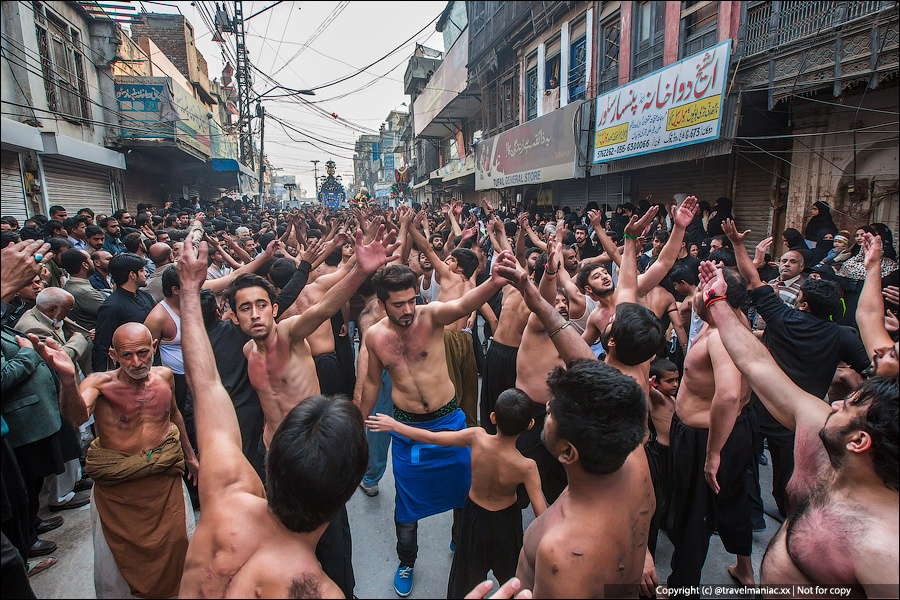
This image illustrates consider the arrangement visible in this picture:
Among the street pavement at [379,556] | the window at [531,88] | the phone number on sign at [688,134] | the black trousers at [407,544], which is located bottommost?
the street pavement at [379,556]

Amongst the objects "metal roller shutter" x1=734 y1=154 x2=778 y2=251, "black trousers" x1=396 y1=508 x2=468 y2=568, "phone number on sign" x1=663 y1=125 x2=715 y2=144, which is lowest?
"black trousers" x1=396 y1=508 x2=468 y2=568

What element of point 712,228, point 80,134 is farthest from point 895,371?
point 80,134

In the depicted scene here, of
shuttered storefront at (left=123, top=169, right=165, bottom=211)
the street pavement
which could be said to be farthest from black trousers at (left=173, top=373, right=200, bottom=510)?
shuttered storefront at (left=123, top=169, right=165, bottom=211)

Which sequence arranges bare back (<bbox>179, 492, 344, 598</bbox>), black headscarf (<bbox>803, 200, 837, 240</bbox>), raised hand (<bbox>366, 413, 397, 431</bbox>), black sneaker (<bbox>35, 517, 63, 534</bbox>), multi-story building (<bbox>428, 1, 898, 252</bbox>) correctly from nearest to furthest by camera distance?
bare back (<bbox>179, 492, 344, 598</bbox>) → raised hand (<bbox>366, 413, 397, 431</bbox>) → black sneaker (<bbox>35, 517, 63, 534</bbox>) → multi-story building (<bbox>428, 1, 898, 252</bbox>) → black headscarf (<bbox>803, 200, 837, 240</bbox>)

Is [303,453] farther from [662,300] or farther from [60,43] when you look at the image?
[60,43]

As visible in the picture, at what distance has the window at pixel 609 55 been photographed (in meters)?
12.4

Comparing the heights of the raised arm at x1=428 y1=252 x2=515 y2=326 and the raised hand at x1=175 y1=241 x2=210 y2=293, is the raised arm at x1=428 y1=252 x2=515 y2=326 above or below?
below

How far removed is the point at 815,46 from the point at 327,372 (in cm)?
784

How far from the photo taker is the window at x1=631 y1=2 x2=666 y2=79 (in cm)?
1071

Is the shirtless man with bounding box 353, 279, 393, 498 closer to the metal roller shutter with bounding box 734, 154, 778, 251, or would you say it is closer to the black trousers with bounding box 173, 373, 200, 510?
the black trousers with bounding box 173, 373, 200, 510

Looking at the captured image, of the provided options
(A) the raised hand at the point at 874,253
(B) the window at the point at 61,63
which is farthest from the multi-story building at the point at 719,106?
(B) the window at the point at 61,63

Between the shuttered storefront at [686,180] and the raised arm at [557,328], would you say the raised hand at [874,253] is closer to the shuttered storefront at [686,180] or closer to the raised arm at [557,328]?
the raised arm at [557,328]

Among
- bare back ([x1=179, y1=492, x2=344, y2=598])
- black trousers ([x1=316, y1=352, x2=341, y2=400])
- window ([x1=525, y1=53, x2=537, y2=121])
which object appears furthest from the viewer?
window ([x1=525, y1=53, x2=537, y2=121])

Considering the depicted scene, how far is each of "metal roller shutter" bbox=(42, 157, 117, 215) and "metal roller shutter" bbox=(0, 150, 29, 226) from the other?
953 millimetres
